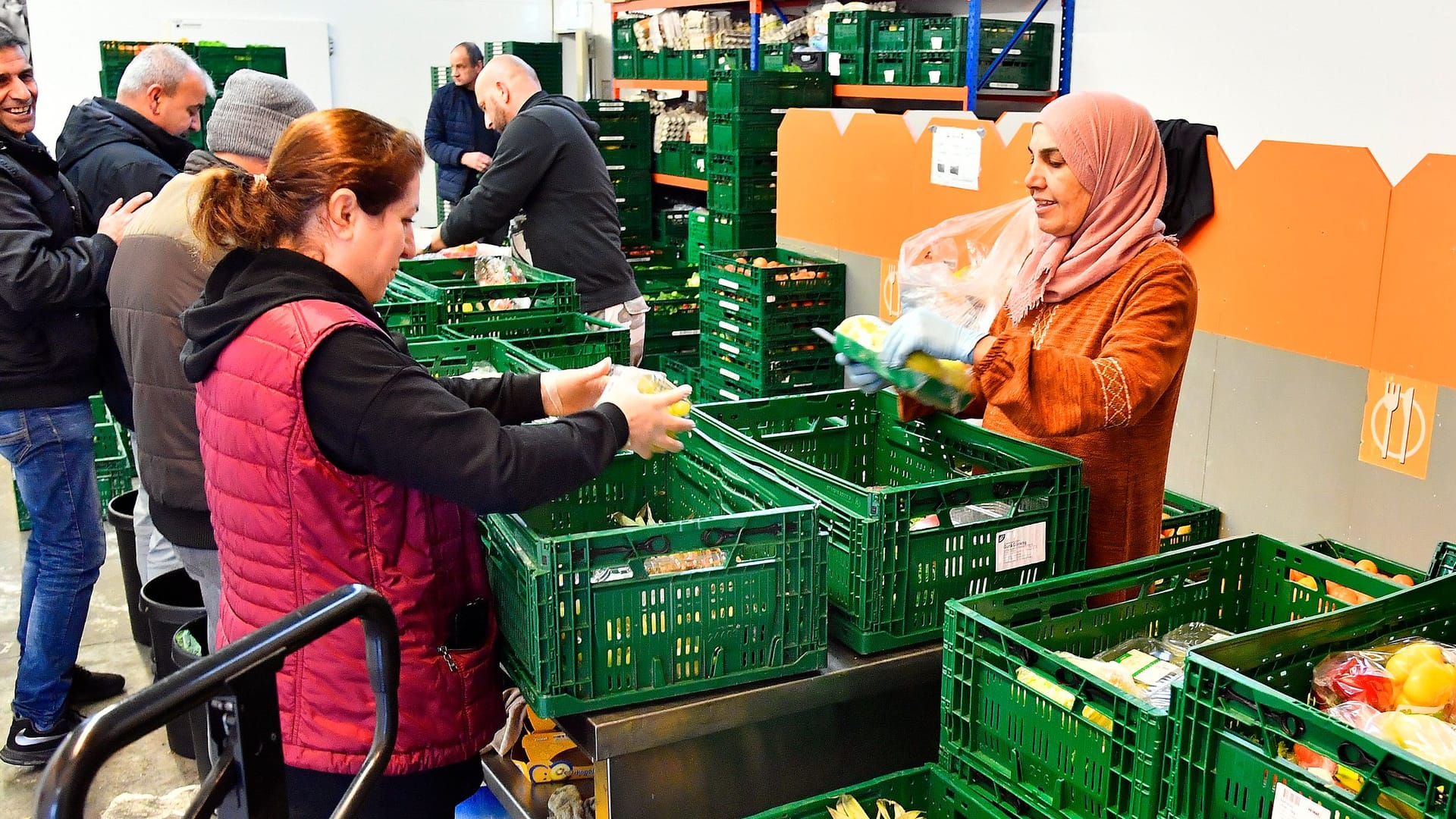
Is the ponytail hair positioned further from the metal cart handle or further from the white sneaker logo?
the white sneaker logo

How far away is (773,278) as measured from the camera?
19.4 ft

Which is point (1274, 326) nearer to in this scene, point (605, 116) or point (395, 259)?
point (395, 259)

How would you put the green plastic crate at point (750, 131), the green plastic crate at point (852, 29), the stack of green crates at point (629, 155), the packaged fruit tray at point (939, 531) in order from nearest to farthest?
the packaged fruit tray at point (939, 531), the green plastic crate at point (852, 29), the green plastic crate at point (750, 131), the stack of green crates at point (629, 155)

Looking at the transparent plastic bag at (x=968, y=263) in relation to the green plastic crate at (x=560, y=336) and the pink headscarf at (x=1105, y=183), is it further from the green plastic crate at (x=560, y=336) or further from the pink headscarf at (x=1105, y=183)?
the green plastic crate at (x=560, y=336)

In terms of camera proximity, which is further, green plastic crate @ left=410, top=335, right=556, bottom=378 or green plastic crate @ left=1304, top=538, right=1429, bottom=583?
green plastic crate @ left=410, top=335, right=556, bottom=378

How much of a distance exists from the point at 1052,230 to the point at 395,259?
1.30m

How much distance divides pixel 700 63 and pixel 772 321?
291cm

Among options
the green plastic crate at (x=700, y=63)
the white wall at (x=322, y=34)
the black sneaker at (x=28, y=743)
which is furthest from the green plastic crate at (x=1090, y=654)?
the white wall at (x=322, y=34)

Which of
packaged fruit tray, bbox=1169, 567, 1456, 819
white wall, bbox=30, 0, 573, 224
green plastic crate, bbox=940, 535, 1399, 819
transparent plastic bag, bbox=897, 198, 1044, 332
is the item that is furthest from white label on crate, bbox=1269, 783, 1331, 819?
white wall, bbox=30, 0, 573, 224

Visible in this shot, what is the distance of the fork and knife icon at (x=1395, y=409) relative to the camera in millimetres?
3586

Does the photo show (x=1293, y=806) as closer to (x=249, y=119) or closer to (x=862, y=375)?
(x=862, y=375)

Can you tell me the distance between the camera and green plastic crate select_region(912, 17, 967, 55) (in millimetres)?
5645

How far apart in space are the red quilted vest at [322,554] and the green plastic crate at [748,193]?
542 centimetres

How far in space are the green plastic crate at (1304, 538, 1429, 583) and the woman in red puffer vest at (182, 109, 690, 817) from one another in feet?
4.87
